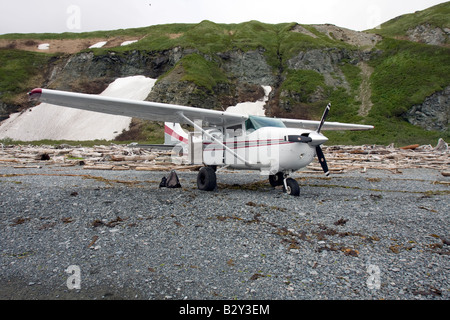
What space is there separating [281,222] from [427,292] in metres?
2.69

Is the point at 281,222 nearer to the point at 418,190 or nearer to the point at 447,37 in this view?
the point at 418,190

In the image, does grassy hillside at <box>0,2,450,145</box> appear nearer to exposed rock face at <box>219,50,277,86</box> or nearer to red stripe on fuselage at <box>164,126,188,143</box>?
exposed rock face at <box>219,50,277,86</box>

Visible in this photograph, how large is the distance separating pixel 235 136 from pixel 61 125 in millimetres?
39599

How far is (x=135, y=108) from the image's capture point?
9195 millimetres

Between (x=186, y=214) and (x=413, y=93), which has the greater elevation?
(x=413, y=93)

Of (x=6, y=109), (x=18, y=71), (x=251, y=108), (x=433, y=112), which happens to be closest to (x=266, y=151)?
(x=251, y=108)

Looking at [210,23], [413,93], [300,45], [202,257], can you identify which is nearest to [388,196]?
[202,257]

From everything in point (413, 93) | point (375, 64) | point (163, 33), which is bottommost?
point (413, 93)

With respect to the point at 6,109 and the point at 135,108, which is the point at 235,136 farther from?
the point at 6,109

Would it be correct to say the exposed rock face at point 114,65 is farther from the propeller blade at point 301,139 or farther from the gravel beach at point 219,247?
the gravel beach at point 219,247

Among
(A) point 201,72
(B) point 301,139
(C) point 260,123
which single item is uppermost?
(A) point 201,72

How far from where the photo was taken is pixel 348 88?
50.0 m

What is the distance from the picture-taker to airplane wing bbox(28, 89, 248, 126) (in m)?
7.79

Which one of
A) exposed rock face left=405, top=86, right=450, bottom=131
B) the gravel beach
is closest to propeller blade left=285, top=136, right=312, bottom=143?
the gravel beach
